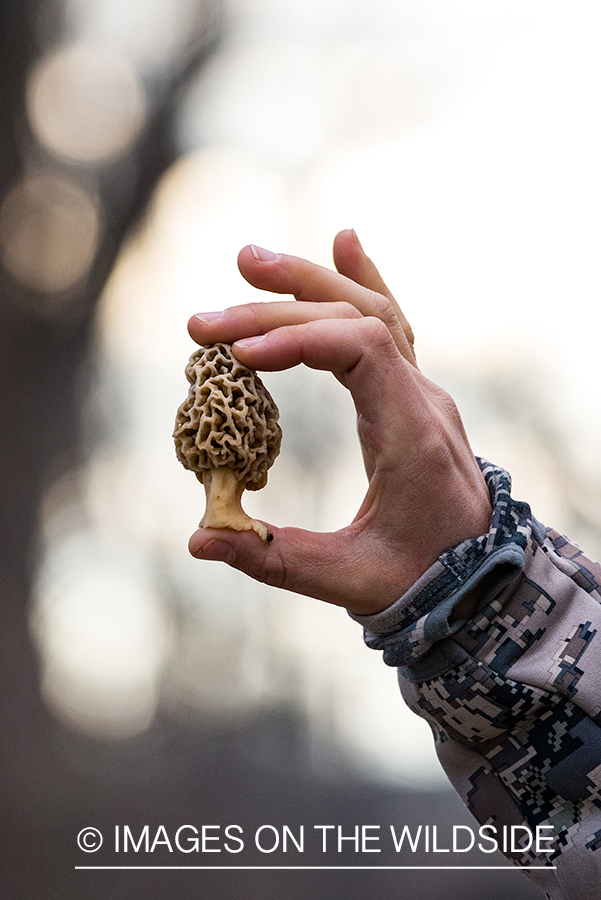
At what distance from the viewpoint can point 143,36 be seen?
316 cm

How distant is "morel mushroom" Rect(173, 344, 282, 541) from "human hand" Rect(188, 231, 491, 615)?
3cm

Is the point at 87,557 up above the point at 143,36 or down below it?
below

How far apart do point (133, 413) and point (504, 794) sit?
7.90ft

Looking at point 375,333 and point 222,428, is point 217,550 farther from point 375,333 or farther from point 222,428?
point 375,333

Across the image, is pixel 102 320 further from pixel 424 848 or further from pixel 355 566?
pixel 355 566

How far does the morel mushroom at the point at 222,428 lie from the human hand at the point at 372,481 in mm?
27

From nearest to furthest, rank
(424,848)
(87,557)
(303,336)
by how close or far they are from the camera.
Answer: (303,336) → (424,848) → (87,557)

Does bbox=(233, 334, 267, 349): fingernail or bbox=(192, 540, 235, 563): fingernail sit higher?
bbox=(233, 334, 267, 349): fingernail

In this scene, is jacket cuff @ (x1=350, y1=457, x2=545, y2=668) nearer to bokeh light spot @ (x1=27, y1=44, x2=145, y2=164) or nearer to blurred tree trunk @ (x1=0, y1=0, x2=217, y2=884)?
blurred tree trunk @ (x1=0, y1=0, x2=217, y2=884)

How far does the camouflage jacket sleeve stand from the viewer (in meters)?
0.80

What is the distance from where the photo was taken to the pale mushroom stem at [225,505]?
87 centimetres

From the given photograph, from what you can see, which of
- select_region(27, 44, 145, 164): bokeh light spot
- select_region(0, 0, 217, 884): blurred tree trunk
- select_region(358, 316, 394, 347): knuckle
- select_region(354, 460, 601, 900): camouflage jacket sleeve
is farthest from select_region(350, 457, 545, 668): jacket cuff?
select_region(27, 44, 145, 164): bokeh light spot

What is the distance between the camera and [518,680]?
798 mm

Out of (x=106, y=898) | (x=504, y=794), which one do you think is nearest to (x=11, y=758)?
(x=106, y=898)
